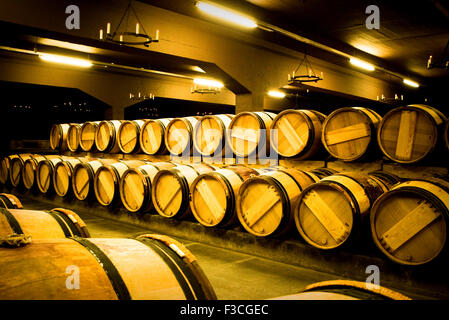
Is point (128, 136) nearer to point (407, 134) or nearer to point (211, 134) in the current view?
point (211, 134)

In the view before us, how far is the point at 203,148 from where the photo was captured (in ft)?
21.0

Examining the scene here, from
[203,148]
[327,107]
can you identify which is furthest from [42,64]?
[327,107]

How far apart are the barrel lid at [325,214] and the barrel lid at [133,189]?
276cm

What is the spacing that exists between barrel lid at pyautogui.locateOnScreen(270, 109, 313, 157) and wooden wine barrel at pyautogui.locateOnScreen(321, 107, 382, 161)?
27 cm

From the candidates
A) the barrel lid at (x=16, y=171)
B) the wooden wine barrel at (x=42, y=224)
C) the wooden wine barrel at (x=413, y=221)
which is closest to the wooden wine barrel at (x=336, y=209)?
the wooden wine barrel at (x=413, y=221)

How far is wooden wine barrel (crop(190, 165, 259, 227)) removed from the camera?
5.00 metres

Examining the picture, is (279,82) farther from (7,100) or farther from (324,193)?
(7,100)

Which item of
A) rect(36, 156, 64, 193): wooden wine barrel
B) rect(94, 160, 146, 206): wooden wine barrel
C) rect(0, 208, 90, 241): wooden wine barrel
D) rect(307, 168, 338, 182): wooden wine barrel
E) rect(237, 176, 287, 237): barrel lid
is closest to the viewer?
rect(0, 208, 90, 241): wooden wine barrel

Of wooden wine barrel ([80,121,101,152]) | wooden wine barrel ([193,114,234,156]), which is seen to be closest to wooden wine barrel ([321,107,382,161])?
wooden wine barrel ([193,114,234,156])

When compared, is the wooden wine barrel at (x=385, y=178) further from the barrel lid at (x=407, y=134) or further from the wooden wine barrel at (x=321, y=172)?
the wooden wine barrel at (x=321, y=172)

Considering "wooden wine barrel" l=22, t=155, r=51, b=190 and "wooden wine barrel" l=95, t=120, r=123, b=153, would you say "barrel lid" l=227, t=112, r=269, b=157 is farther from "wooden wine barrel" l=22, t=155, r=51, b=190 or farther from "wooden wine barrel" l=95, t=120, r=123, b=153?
"wooden wine barrel" l=22, t=155, r=51, b=190

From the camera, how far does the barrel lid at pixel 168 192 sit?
554 centimetres

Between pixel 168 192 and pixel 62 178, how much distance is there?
335 centimetres

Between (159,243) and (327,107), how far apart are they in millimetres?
23261
